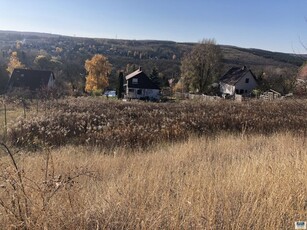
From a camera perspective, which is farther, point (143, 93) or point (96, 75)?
point (96, 75)

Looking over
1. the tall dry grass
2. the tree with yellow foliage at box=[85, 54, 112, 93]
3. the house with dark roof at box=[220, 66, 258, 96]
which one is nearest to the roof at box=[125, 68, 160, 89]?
the tree with yellow foliage at box=[85, 54, 112, 93]

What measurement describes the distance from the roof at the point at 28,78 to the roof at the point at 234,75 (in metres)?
32.1

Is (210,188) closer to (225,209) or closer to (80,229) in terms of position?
(225,209)

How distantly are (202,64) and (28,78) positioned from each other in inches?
1198

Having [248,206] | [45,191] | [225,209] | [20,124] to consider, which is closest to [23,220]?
[45,191]

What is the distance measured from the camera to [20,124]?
476 inches

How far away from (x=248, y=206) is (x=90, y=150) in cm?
554

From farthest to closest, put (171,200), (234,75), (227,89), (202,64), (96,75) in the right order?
1. (96,75)
2. (234,75)
3. (227,89)
4. (202,64)
5. (171,200)

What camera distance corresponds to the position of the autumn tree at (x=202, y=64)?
4903 centimetres

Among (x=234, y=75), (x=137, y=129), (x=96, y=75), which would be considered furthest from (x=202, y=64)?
(x=137, y=129)

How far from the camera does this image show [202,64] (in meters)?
49.2

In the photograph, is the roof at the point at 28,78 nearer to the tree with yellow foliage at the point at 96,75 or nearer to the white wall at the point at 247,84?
the tree with yellow foliage at the point at 96,75

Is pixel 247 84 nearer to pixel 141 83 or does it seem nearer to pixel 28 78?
pixel 141 83

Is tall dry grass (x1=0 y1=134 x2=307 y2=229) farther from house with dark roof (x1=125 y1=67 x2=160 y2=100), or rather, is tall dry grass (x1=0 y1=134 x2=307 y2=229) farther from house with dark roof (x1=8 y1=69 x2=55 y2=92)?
house with dark roof (x1=8 y1=69 x2=55 y2=92)
